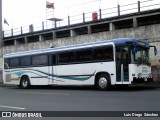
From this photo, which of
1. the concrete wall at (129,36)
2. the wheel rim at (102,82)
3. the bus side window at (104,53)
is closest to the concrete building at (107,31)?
the concrete wall at (129,36)

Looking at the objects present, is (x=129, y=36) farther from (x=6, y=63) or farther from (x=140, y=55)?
(x=6, y=63)

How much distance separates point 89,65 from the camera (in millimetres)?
20484

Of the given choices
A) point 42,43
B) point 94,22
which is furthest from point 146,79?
point 42,43

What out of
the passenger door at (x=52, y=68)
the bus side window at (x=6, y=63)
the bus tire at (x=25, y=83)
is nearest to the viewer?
the passenger door at (x=52, y=68)

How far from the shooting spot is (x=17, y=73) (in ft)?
86.6

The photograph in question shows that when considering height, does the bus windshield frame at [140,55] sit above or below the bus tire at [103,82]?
above

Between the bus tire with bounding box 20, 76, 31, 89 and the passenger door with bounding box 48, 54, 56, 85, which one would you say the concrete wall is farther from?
the bus tire with bounding box 20, 76, 31, 89

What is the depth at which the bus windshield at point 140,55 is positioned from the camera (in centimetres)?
1880

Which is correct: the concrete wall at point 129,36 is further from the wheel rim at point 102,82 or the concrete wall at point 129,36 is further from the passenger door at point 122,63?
the wheel rim at point 102,82

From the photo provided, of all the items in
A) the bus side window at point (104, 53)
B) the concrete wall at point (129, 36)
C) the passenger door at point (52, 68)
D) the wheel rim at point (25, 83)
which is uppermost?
the concrete wall at point (129, 36)

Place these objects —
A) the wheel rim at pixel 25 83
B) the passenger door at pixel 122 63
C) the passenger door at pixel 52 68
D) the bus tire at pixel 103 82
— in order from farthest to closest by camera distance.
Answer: the wheel rim at pixel 25 83, the passenger door at pixel 52 68, the bus tire at pixel 103 82, the passenger door at pixel 122 63

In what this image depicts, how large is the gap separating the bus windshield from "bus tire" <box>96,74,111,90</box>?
196 cm

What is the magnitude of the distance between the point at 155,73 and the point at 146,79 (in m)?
4.96

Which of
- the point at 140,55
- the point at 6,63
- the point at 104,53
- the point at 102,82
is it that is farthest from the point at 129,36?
the point at 6,63
